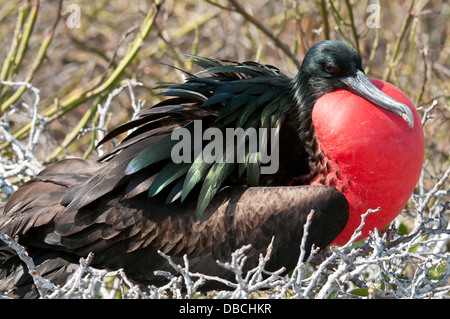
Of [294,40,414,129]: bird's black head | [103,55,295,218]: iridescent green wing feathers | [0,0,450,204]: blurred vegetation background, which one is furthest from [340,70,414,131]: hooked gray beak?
[0,0,450,204]: blurred vegetation background

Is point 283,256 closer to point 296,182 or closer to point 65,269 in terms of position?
point 296,182

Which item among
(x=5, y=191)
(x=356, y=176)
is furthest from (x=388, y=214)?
(x=5, y=191)

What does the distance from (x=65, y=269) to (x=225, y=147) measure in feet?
2.81

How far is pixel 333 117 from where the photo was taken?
9.13ft

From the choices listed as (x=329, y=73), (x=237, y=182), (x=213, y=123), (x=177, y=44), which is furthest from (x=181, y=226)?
(x=177, y=44)

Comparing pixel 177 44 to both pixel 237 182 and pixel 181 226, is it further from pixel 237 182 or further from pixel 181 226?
pixel 181 226

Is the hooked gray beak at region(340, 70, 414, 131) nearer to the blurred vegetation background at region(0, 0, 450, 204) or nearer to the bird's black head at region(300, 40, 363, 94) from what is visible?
the bird's black head at region(300, 40, 363, 94)

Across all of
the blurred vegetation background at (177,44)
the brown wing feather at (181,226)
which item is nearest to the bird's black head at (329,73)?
the brown wing feather at (181,226)

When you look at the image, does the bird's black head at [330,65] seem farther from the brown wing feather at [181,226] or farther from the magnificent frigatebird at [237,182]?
the brown wing feather at [181,226]

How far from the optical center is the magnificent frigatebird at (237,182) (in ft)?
8.97

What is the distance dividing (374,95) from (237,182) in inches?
26.6

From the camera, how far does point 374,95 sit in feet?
9.13

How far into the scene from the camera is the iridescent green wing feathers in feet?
9.27

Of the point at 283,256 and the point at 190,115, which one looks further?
the point at 190,115
